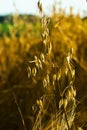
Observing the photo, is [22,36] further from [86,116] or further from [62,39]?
[86,116]

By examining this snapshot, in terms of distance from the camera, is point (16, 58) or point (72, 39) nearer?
point (72, 39)

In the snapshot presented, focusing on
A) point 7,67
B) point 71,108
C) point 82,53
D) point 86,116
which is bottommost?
point 7,67

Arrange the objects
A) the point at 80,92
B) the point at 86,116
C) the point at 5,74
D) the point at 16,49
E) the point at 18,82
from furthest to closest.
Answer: the point at 16,49 < the point at 5,74 < the point at 18,82 < the point at 80,92 < the point at 86,116

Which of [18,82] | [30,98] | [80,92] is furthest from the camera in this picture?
[18,82]

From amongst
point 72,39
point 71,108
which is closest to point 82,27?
point 72,39

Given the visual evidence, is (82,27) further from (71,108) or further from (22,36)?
(71,108)

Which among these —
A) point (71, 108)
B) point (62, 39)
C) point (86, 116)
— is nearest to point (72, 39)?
point (62, 39)

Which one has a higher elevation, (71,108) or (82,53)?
(71,108)

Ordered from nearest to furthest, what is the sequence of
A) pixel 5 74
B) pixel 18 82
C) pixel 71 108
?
pixel 71 108
pixel 18 82
pixel 5 74

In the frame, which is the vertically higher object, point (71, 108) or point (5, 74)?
point (71, 108)
